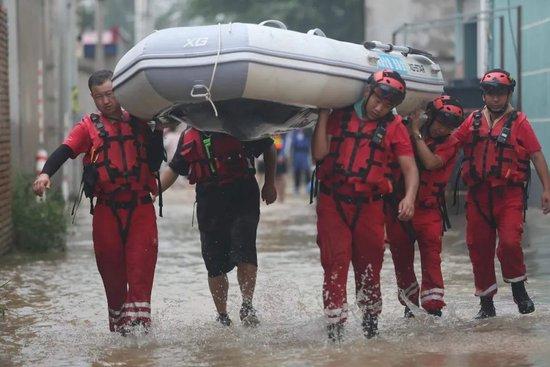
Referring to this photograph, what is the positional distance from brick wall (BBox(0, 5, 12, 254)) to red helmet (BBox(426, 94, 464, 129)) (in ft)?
19.9

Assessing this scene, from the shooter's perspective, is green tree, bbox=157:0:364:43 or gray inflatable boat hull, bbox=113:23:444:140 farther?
green tree, bbox=157:0:364:43

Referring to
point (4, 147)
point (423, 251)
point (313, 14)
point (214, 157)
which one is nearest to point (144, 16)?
point (313, 14)

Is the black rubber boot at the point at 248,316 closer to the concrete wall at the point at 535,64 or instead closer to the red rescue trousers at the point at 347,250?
the red rescue trousers at the point at 347,250

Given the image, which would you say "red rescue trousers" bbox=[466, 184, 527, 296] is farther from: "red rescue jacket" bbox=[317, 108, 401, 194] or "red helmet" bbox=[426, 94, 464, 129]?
"red rescue jacket" bbox=[317, 108, 401, 194]

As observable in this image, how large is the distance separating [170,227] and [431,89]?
1046 cm

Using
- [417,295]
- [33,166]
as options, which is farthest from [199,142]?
[33,166]

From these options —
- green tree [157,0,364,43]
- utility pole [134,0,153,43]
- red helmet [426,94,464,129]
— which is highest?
utility pole [134,0,153,43]

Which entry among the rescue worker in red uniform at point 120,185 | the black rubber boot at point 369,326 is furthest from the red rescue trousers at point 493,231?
the rescue worker in red uniform at point 120,185

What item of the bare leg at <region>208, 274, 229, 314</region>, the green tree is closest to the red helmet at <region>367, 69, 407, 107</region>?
the bare leg at <region>208, 274, 229, 314</region>

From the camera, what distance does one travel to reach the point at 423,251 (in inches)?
355

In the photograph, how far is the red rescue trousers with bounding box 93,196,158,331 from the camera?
846 cm

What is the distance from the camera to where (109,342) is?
28.2 ft

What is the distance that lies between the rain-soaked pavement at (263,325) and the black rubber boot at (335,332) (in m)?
0.05

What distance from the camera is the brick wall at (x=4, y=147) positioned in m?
13.8
